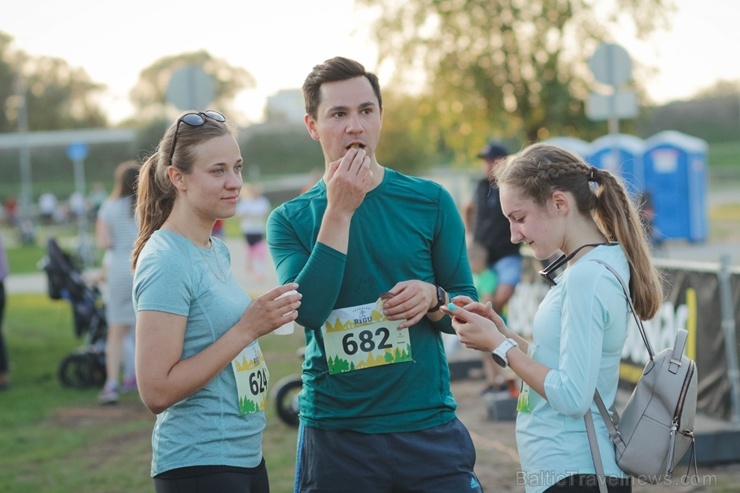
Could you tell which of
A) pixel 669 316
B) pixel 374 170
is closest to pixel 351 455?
pixel 374 170

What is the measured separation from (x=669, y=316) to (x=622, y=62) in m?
4.86

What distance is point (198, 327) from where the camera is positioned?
10.2ft

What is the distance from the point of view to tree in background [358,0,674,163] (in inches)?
1053

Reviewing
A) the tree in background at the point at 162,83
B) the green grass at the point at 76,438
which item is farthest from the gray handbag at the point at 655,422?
the tree in background at the point at 162,83

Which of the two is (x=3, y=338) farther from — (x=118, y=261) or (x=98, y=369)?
(x=118, y=261)

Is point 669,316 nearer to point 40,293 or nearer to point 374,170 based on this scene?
point 374,170

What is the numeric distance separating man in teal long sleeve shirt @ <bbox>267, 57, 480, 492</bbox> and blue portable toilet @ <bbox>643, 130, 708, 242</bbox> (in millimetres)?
24006

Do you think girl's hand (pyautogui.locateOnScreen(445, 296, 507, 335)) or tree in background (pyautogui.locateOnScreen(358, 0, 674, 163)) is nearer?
girl's hand (pyautogui.locateOnScreen(445, 296, 507, 335))

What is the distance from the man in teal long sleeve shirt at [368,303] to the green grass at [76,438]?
3177 mm

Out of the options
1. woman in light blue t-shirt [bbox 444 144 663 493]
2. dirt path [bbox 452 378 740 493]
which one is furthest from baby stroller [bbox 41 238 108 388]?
woman in light blue t-shirt [bbox 444 144 663 493]

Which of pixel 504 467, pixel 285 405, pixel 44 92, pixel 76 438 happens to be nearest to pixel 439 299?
pixel 504 467

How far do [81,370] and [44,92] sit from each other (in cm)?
8947

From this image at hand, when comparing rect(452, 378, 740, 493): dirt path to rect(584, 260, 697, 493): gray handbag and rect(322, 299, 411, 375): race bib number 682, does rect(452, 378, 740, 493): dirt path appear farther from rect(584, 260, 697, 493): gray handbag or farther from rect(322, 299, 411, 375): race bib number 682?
rect(322, 299, 411, 375): race bib number 682

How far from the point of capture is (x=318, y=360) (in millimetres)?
3295
